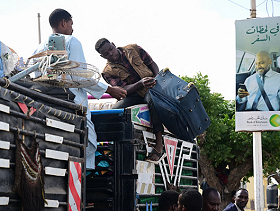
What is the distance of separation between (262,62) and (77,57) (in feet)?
44.8

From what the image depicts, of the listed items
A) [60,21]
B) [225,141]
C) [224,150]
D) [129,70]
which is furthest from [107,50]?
[225,141]

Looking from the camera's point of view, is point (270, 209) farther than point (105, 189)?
Yes

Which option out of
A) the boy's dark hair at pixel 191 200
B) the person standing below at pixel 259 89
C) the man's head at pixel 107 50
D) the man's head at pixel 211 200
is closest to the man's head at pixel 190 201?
the boy's dark hair at pixel 191 200

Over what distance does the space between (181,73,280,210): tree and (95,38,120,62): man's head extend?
15.2 meters

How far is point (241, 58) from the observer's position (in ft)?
56.7

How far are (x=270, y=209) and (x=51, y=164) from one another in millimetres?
9940

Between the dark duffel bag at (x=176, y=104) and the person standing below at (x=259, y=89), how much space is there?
1185cm

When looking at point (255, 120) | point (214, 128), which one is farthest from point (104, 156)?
point (214, 128)

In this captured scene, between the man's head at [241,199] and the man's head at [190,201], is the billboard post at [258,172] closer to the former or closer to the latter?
the man's head at [241,199]

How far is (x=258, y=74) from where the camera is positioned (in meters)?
17.2

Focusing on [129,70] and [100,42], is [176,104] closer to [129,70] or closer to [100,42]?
[129,70]

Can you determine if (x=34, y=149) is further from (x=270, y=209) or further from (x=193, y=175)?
(x=270, y=209)

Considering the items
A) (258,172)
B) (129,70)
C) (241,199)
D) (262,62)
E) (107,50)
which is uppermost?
(262,62)

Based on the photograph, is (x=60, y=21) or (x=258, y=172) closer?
(x=60, y=21)
